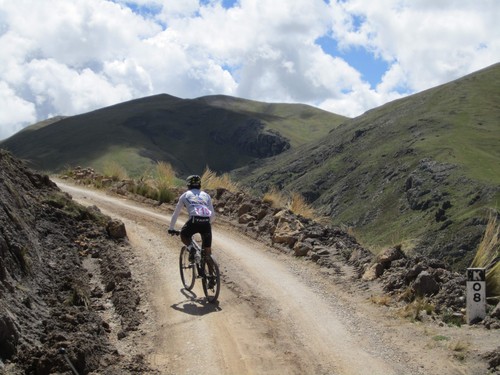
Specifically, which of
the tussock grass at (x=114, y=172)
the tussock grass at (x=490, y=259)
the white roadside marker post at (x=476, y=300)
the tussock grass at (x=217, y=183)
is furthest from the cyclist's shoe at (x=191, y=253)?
the tussock grass at (x=114, y=172)

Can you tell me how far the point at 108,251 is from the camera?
40.3 ft

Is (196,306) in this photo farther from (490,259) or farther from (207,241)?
(490,259)

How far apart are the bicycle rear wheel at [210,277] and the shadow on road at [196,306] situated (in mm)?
121

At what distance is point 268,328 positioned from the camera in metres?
8.88

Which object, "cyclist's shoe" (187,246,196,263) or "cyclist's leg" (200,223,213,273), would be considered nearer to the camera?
"cyclist's leg" (200,223,213,273)

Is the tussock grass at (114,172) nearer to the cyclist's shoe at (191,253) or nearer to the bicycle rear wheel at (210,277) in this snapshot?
Result: the cyclist's shoe at (191,253)

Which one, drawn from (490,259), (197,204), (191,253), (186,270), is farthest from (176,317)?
(490,259)

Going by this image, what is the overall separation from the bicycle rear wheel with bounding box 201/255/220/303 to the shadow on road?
0.40 ft

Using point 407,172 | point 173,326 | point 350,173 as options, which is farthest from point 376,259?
point 350,173

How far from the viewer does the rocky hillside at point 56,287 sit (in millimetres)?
6723

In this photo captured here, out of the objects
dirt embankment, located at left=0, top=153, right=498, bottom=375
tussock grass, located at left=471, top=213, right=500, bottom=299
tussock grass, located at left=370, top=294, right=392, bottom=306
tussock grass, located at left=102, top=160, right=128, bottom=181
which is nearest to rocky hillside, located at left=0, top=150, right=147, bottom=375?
dirt embankment, located at left=0, top=153, right=498, bottom=375

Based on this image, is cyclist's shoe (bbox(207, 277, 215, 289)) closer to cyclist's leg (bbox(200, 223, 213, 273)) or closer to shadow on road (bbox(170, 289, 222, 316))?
cyclist's leg (bbox(200, 223, 213, 273))

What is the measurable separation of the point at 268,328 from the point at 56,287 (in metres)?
3.35

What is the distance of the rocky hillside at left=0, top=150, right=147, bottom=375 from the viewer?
6.72 meters
